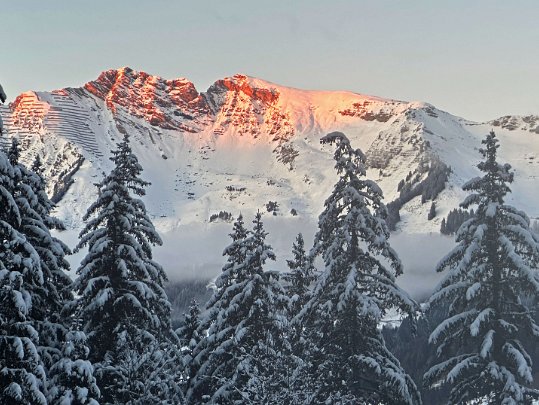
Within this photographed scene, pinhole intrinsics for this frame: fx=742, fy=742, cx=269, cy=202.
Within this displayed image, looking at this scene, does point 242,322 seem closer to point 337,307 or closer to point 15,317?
point 337,307

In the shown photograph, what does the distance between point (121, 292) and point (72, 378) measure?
14.8 ft

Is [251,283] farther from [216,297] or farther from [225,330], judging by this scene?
[216,297]

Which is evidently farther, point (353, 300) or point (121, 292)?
point (121, 292)

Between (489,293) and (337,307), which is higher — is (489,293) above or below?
above

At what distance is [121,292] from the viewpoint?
23.8m

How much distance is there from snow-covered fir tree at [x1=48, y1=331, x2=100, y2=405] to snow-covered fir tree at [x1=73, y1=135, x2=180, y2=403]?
224 cm

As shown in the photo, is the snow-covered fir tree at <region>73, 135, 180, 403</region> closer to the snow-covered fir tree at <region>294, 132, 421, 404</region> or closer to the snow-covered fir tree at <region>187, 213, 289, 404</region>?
the snow-covered fir tree at <region>187, 213, 289, 404</region>

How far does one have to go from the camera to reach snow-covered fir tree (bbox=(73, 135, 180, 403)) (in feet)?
74.6

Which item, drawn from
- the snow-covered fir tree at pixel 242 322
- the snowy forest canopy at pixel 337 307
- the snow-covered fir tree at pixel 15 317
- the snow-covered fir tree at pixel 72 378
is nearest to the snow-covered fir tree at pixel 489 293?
the snowy forest canopy at pixel 337 307

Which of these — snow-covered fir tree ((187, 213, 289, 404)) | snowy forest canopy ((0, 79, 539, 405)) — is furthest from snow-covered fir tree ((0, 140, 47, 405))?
snow-covered fir tree ((187, 213, 289, 404))

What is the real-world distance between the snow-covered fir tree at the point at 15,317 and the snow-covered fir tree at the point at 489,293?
1201 cm

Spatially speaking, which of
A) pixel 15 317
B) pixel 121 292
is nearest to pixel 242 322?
pixel 121 292

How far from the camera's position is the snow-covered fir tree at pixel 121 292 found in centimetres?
2275

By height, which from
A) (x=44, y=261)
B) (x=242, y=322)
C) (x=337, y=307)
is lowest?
(x=242, y=322)
